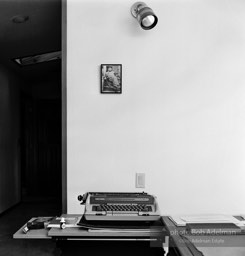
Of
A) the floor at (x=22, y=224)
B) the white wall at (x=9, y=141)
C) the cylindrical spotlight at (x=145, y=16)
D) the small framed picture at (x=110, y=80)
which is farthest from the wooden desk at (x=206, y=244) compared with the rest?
the white wall at (x=9, y=141)

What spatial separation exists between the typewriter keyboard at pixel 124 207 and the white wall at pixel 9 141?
12.0 ft

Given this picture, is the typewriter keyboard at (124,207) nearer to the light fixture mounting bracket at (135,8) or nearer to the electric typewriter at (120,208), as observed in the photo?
the electric typewriter at (120,208)

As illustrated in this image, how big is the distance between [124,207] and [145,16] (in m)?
1.23

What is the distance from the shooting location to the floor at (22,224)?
3.54 meters

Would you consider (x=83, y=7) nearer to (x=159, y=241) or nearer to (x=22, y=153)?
(x=159, y=241)

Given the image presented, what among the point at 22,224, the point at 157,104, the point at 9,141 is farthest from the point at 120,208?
the point at 9,141

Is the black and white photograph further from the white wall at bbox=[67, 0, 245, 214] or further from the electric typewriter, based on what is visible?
the electric typewriter

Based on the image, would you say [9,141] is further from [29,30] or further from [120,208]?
[120,208]

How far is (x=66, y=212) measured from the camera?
2111 millimetres

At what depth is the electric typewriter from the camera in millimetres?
1650

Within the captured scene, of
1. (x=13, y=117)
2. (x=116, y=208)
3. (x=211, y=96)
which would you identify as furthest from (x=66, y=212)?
(x=13, y=117)

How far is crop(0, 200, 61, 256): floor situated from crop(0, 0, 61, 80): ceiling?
2.31 m

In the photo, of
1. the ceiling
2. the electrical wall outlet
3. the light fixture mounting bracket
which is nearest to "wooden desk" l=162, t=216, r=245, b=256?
the electrical wall outlet

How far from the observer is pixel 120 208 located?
5.55 ft
